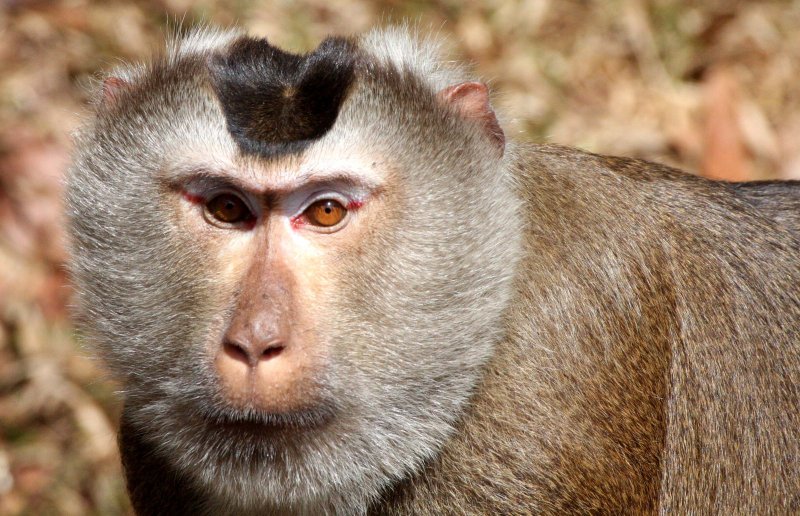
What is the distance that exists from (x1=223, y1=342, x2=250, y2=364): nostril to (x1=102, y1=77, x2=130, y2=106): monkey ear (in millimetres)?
1249

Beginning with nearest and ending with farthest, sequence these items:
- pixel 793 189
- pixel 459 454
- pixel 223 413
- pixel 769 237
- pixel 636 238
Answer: pixel 223 413, pixel 459 454, pixel 636 238, pixel 769 237, pixel 793 189

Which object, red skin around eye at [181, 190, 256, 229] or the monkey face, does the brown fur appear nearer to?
Answer: the monkey face

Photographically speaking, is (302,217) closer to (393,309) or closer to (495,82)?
(393,309)

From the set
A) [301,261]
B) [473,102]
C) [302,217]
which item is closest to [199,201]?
[302,217]

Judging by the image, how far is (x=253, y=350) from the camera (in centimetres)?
360

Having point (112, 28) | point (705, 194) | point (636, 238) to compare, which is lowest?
point (636, 238)

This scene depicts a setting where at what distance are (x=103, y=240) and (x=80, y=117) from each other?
0.70 metres

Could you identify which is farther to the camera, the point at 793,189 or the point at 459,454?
the point at 793,189

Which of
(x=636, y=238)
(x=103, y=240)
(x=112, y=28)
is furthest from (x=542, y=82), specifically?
(x=103, y=240)

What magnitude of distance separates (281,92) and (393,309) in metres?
0.84

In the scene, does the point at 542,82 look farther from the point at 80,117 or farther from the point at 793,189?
the point at 80,117

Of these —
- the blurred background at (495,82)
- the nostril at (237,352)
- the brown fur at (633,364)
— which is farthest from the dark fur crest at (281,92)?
the blurred background at (495,82)

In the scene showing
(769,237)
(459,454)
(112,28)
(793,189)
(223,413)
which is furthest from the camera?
(112,28)

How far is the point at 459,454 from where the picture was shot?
4.10 meters
